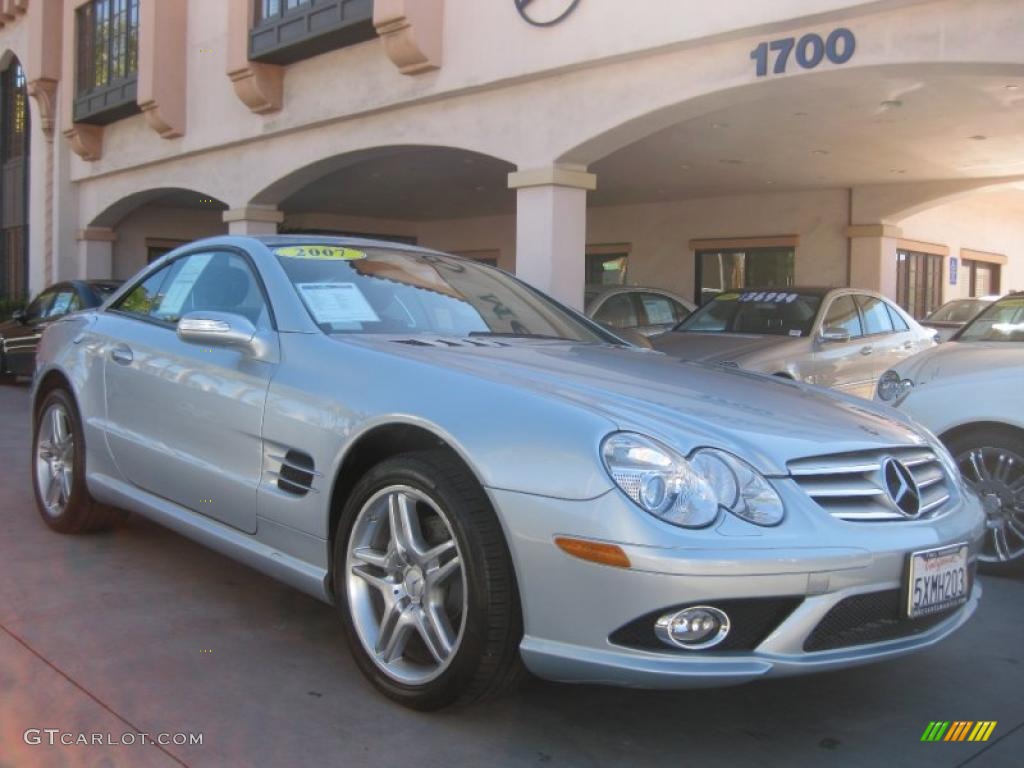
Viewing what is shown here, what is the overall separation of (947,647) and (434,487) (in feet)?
7.42

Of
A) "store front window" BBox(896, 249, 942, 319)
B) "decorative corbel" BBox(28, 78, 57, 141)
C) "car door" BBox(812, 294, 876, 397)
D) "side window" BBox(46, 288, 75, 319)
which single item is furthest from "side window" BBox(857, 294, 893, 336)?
"decorative corbel" BBox(28, 78, 57, 141)

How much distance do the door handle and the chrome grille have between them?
2.99m

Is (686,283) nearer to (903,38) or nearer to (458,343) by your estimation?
(903,38)

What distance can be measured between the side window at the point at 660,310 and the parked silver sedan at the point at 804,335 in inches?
54.2

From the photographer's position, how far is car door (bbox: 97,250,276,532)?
3.67 metres

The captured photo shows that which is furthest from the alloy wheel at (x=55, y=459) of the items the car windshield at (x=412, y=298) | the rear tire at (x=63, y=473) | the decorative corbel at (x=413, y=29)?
the decorative corbel at (x=413, y=29)

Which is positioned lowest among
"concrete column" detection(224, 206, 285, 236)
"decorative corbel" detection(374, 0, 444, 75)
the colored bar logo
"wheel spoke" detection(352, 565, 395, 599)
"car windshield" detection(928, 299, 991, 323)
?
the colored bar logo

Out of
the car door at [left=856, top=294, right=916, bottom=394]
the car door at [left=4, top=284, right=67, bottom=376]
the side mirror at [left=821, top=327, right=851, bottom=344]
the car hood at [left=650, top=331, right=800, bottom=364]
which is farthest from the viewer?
the car door at [left=4, top=284, right=67, bottom=376]

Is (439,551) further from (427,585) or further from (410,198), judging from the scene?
(410,198)

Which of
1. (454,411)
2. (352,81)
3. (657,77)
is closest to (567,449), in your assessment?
(454,411)

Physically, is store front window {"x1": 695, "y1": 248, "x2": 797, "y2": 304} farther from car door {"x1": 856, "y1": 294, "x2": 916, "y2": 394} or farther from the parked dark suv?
the parked dark suv

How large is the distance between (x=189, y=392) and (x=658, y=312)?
7736 mm

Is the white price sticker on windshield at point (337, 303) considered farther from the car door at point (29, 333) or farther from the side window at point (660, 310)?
the car door at point (29, 333)

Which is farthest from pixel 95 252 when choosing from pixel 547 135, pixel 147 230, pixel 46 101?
pixel 547 135
